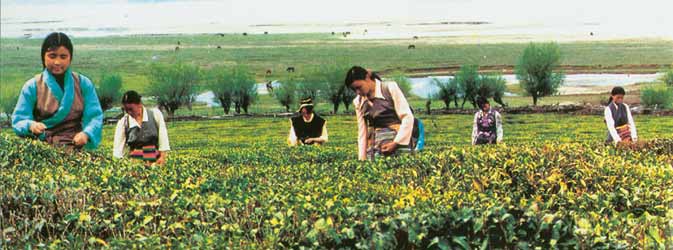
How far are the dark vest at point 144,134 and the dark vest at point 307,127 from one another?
2.95m

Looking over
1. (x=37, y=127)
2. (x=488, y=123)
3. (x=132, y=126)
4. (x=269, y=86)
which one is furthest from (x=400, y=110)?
(x=269, y=86)

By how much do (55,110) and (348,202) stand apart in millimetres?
4796

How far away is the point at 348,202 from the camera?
679 cm

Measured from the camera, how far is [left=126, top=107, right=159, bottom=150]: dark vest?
33.8 ft

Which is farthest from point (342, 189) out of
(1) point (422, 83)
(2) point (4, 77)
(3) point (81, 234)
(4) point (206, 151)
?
(1) point (422, 83)

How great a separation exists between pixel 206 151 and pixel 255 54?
3.14 m

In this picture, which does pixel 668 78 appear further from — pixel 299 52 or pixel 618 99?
pixel 299 52

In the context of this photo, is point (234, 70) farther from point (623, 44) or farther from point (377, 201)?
point (377, 201)

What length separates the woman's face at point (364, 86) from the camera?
9211 mm

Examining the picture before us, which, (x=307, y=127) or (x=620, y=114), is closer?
(x=620, y=114)

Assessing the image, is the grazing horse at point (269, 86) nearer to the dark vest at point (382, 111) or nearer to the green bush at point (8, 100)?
the green bush at point (8, 100)

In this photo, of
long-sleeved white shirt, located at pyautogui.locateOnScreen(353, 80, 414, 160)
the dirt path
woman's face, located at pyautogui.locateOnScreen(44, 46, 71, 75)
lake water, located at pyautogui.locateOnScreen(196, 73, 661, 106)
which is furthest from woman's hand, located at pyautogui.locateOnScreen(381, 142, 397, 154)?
lake water, located at pyautogui.locateOnScreen(196, 73, 661, 106)

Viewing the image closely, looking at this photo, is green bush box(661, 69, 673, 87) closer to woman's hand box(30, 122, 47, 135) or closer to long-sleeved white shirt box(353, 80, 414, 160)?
long-sleeved white shirt box(353, 80, 414, 160)

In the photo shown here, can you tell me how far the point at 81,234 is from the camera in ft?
22.3
